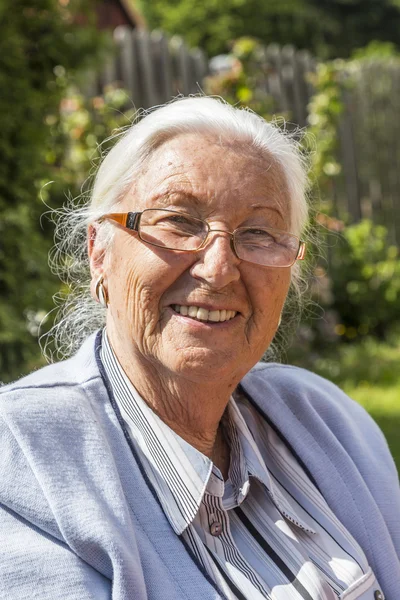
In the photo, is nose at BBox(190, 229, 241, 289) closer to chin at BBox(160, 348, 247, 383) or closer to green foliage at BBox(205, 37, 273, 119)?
chin at BBox(160, 348, 247, 383)

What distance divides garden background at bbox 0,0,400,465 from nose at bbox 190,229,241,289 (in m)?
0.59

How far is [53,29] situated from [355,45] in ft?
92.6

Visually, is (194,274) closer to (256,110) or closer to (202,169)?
(202,169)

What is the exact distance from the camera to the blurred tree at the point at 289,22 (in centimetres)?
2908

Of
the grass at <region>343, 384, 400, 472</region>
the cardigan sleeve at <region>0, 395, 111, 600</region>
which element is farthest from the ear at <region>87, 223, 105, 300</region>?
the grass at <region>343, 384, 400, 472</region>

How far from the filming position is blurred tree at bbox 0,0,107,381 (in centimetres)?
410

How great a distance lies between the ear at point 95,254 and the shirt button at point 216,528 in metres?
0.60

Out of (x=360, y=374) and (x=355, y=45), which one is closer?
(x=360, y=374)

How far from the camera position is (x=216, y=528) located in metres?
1.86

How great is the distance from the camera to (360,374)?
6148 mm

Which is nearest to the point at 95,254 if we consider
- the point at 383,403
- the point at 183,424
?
the point at 183,424

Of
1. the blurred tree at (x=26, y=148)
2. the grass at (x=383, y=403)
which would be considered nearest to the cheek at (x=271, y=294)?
the blurred tree at (x=26, y=148)

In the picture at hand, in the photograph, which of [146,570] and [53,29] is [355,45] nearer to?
[53,29]

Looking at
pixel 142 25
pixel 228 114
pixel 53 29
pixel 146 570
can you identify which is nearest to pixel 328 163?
pixel 53 29
